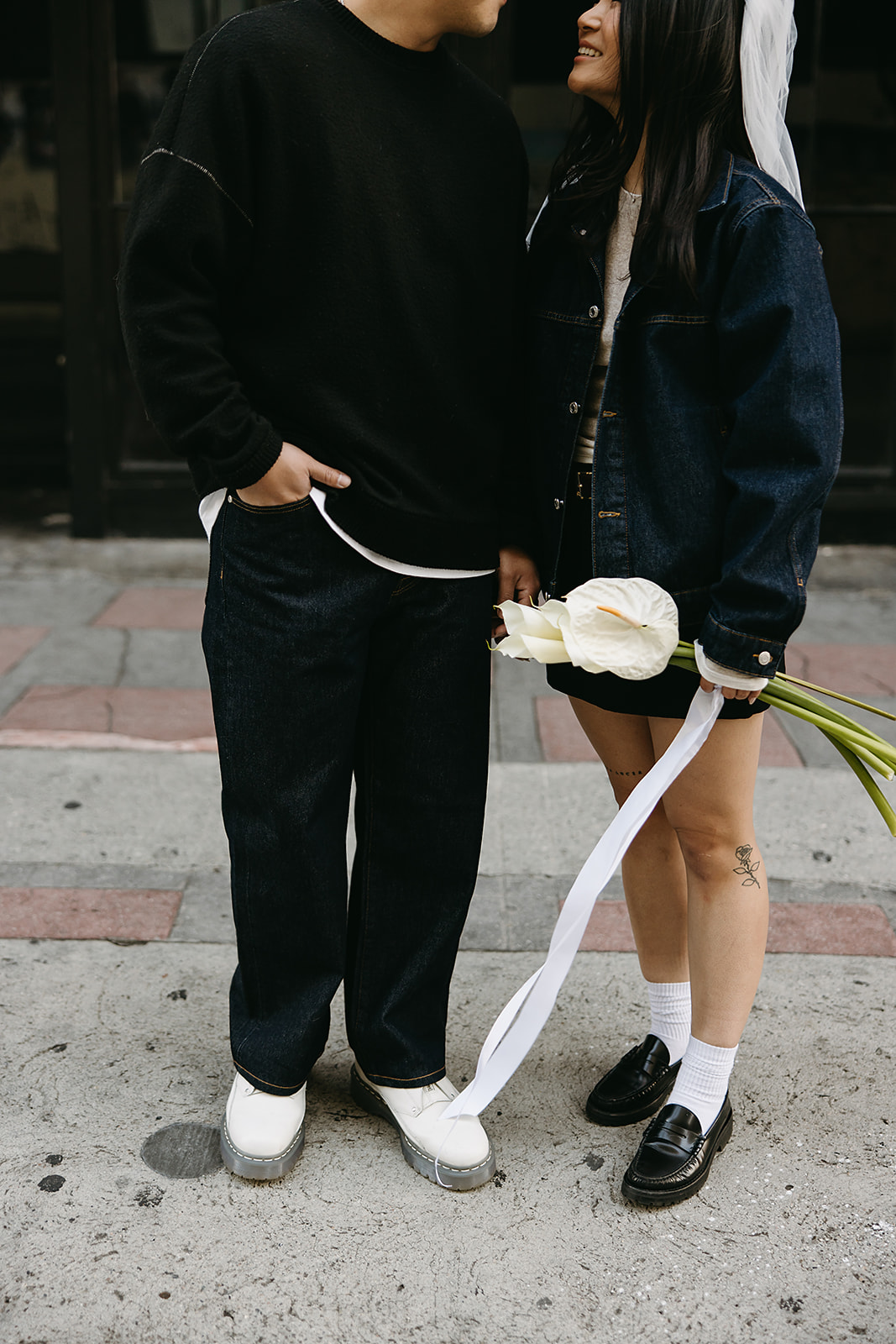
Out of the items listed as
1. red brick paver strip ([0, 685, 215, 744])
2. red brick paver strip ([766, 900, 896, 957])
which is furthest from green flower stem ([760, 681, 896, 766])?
red brick paver strip ([0, 685, 215, 744])

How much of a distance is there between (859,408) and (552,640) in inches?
182

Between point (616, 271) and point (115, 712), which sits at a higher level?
point (616, 271)

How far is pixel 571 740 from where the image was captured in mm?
3943

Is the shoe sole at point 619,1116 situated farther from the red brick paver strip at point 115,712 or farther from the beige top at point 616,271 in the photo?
the red brick paver strip at point 115,712

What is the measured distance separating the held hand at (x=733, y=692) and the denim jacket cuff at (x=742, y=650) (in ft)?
0.17

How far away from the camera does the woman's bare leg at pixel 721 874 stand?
2.03 metres

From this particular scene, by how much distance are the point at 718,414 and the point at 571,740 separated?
2.13m

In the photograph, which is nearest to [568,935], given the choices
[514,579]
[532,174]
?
[514,579]

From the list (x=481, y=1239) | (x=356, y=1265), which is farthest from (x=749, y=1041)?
(x=356, y=1265)

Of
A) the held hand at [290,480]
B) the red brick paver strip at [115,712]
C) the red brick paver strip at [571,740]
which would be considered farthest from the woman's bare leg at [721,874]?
the red brick paver strip at [115,712]

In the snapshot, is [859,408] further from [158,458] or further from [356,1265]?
[356,1265]

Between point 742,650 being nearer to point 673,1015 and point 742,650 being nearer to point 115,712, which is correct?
point 673,1015

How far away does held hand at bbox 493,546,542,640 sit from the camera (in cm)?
221

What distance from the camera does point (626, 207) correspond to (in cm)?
196
